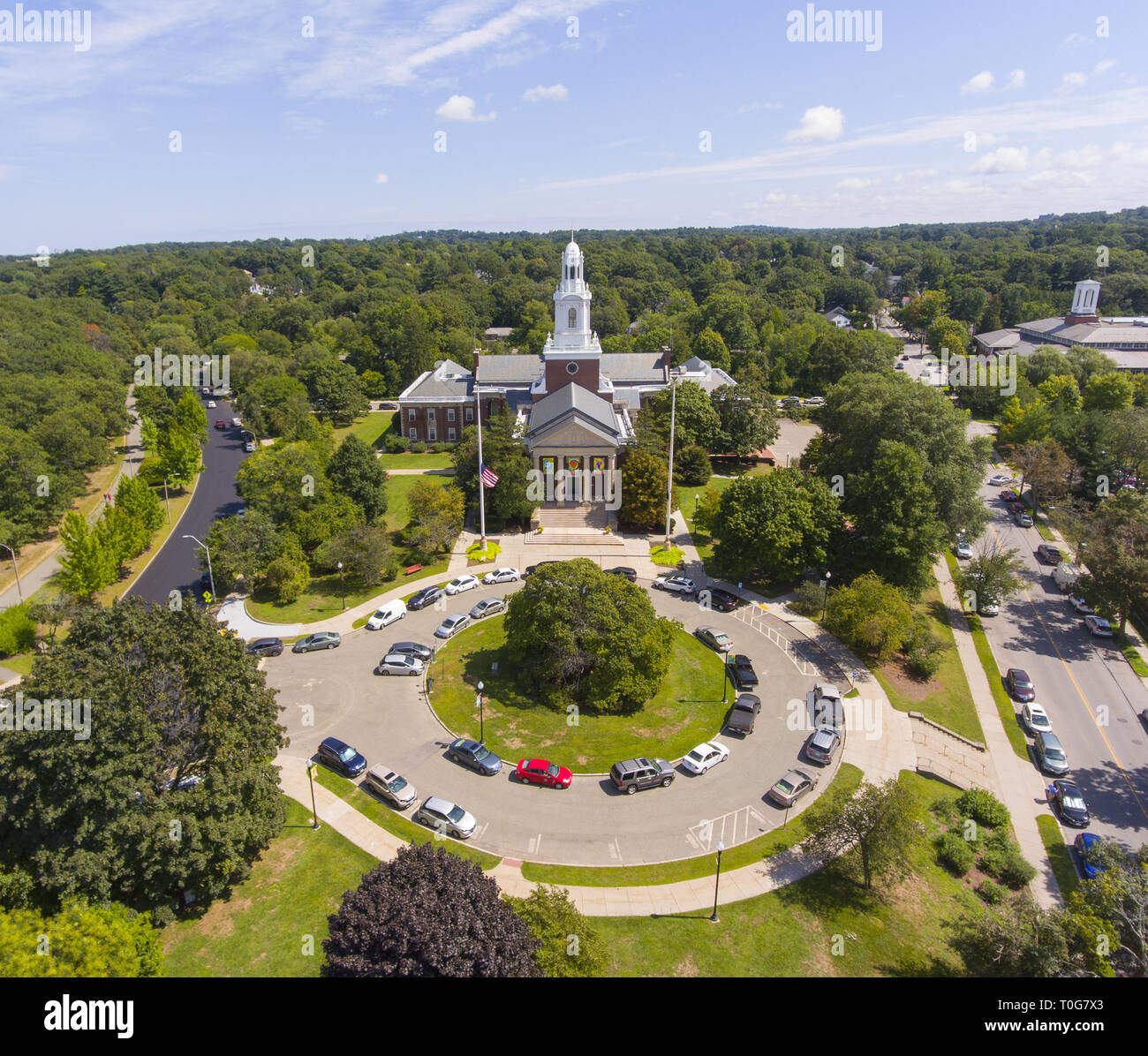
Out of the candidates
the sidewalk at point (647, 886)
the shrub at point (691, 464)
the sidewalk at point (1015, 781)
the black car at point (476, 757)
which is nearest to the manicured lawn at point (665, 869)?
the sidewalk at point (647, 886)

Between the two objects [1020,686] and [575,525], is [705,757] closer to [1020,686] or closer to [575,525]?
[1020,686]

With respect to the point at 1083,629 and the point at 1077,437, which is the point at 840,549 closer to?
the point at 1083,629

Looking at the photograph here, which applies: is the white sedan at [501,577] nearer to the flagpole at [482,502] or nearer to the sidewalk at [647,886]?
the flagpole at [482,502]

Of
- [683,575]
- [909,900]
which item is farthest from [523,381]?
[909,900]

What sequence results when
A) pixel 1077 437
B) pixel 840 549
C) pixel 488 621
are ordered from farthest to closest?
pixel 1077 437 < pixel 840 549 < pixel 488 621

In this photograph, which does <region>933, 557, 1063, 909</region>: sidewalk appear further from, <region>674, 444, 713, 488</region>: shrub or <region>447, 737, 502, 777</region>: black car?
<region>674, 444, 713, 488</region>: shrub

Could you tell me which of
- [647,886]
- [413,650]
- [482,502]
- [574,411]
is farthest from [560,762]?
[574,411]
